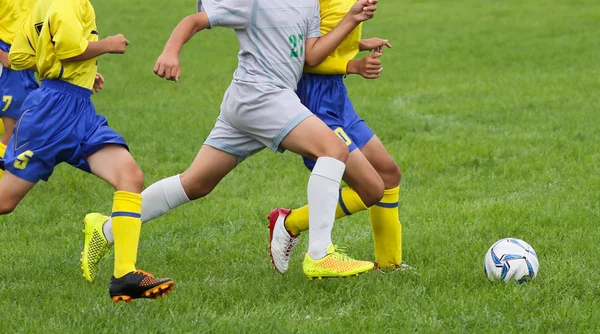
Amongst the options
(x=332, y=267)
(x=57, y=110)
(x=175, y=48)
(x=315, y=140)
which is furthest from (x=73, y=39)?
(x=332, y=267)

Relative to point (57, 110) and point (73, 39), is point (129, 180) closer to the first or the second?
point (57, 110)

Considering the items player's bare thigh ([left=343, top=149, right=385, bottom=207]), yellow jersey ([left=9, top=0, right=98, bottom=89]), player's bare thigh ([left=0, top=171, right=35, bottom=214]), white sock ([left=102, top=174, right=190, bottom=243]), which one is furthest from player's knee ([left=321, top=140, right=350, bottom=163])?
player's bare thigh ([left=0, top=171, right=35, bottom=214])

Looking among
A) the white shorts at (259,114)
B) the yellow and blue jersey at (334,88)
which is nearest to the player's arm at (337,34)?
the yellow and blue jersey at (334,88)

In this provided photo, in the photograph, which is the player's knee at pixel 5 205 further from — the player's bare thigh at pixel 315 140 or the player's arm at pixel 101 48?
the player's bare thigh at pixel 315 140

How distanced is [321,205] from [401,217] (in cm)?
198

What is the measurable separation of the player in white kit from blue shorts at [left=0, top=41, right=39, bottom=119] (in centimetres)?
277

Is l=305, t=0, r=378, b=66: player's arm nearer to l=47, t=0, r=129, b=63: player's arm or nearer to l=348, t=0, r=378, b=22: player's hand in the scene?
l=348, t=0, r=378, b=22: player's hand

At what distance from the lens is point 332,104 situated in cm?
505

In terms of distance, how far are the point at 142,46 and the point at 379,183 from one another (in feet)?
44.7

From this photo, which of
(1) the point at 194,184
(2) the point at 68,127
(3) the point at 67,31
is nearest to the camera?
(3) the point at 67,31

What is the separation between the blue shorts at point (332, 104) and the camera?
5023 mm

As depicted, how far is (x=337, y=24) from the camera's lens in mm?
5004

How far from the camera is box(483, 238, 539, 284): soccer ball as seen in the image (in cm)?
488

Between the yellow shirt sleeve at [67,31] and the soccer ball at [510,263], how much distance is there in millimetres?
2376
